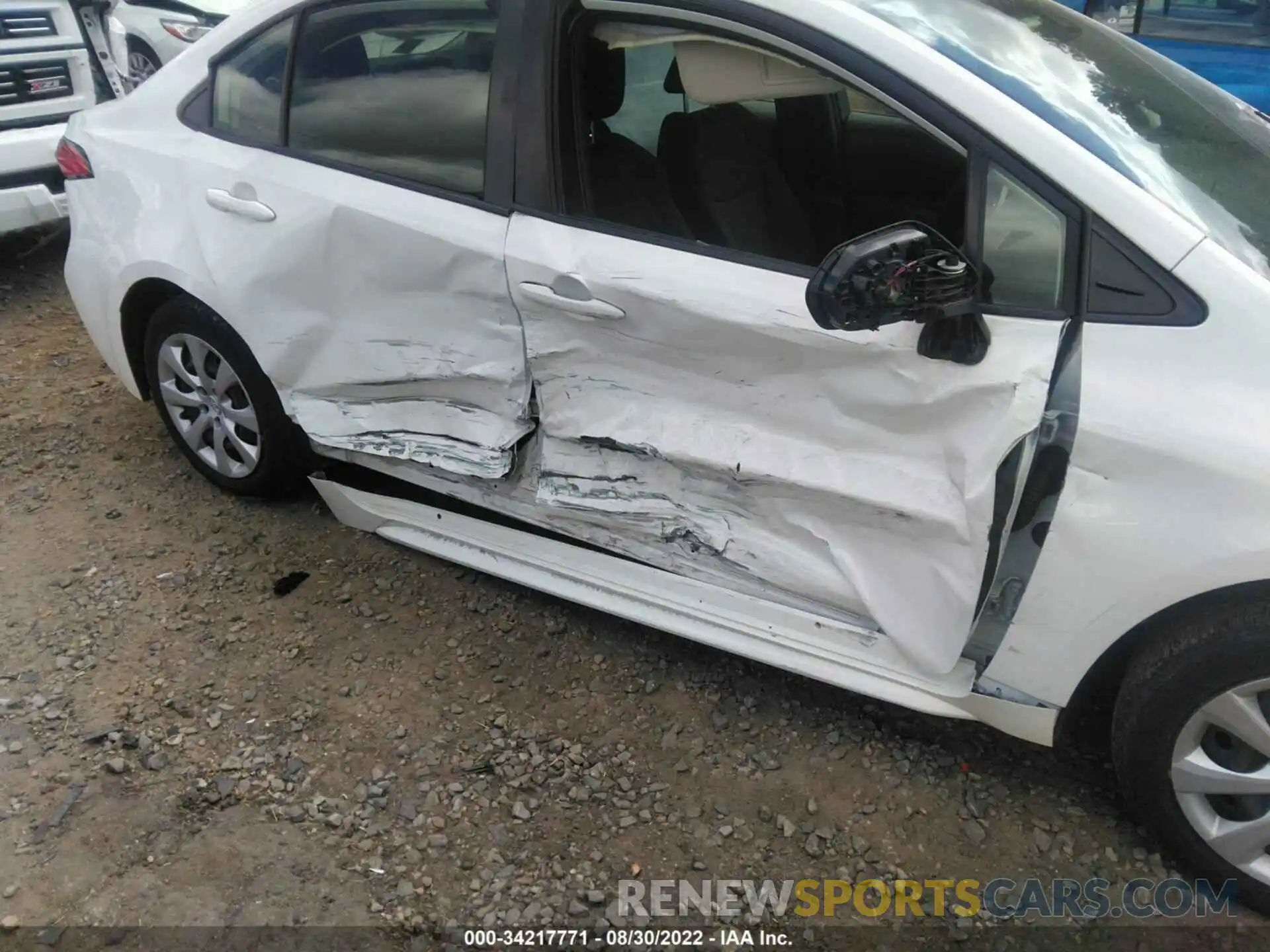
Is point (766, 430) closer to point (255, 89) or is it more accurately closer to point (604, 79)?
point (604, 79)

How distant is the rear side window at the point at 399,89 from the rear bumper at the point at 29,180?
2786 millimetres

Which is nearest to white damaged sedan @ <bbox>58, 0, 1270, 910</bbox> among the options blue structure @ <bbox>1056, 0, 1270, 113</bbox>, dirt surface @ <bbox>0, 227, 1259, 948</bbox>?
dirt surface @ <bbox>0, 227, 1259, 948</bbox>

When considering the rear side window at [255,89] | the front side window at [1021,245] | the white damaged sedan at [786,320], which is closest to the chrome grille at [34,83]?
the white damaged sedan at [786,320]

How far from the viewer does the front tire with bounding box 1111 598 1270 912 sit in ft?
6.11

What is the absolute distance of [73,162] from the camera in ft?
10.6

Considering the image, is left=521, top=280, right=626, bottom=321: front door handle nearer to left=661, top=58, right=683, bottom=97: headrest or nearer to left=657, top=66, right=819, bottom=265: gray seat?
left=657, top=66, right=819, bottom=265: gray seat

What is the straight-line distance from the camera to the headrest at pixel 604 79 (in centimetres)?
235

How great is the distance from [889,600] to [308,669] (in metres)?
1.55

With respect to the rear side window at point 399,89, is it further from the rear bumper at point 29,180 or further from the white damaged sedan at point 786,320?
the rear bumper at point 29,180

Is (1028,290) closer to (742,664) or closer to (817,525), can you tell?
(817,525)

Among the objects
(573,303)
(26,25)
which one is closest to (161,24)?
(26,25)

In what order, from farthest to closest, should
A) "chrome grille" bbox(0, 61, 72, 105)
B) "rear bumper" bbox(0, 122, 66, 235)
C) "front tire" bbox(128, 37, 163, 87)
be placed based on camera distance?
"front tire" bbox(128, 37, 163, 87), "chrome grille" bbox(0, 61, 72, 105), "rear bumper" bbox(0, 122, 66, 235)

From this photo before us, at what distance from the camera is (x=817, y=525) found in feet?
7.36

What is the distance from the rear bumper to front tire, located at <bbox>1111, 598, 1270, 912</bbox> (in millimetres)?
4944
